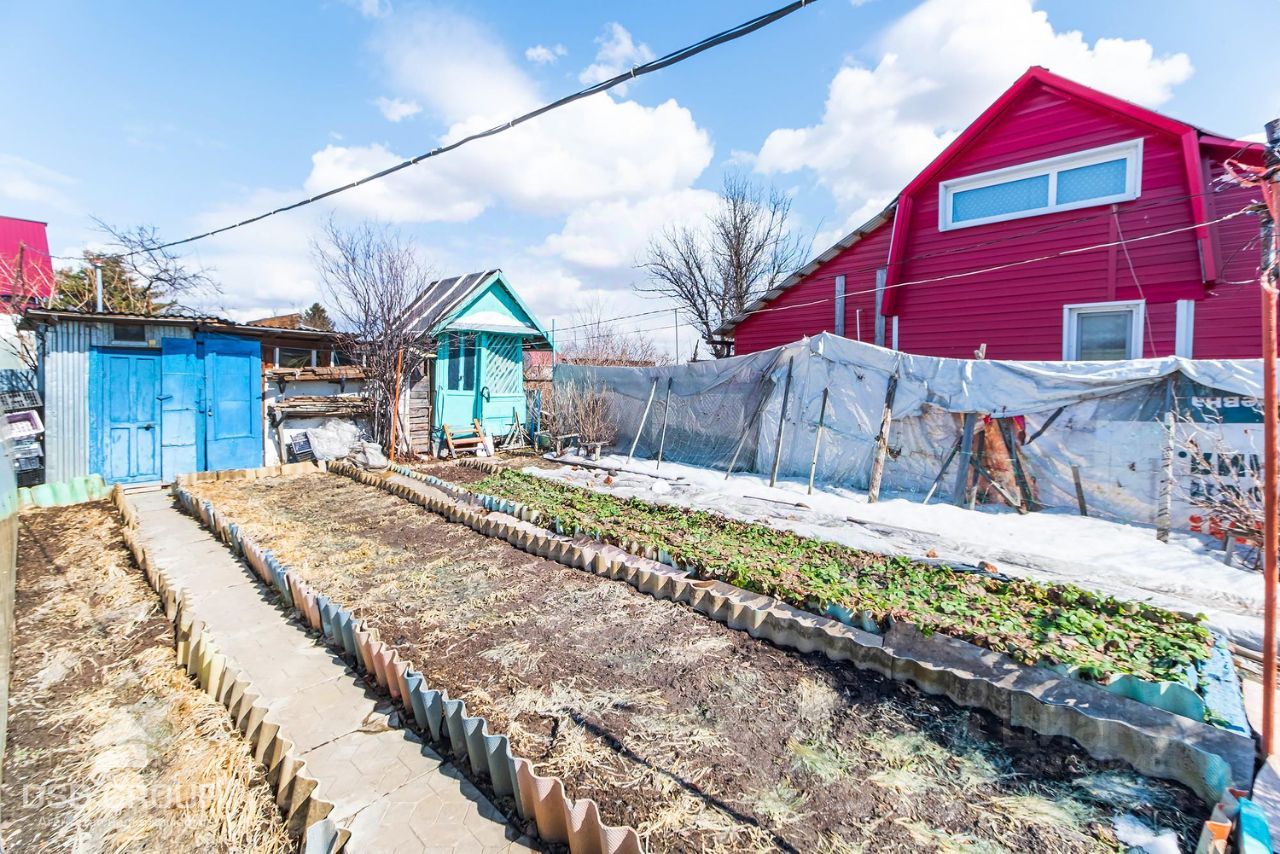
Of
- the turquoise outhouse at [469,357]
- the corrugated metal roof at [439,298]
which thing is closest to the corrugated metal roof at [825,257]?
the turquoise outhouse at [469,357]

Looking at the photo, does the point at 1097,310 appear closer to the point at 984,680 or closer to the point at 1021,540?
the point at 1021,540

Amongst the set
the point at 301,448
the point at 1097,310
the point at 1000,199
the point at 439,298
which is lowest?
the point at 301,448

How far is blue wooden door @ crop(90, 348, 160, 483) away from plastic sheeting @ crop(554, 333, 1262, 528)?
8.45 m

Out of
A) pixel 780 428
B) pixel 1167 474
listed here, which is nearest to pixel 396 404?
pixel 780 428

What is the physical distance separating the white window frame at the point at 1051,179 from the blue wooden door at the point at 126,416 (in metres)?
13.4

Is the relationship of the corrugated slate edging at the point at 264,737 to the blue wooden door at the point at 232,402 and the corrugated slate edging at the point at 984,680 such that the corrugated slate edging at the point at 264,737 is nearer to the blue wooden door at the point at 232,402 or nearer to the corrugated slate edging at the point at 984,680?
the corrugated slate edging at the point at 984,680

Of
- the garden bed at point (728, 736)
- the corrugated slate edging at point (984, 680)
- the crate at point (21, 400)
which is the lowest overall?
the garden bed at point (728, 736)

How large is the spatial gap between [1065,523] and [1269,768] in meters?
4.71

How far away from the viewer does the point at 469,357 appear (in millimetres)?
12383

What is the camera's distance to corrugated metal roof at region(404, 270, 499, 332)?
11.5 m

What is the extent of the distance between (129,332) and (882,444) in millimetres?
11428

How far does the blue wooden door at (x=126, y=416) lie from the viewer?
7.96m

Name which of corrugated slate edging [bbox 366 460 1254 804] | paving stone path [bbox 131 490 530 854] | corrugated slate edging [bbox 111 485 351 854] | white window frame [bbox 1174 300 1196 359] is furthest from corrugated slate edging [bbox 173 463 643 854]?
white window frame [bbox 1174 300 1196 359]

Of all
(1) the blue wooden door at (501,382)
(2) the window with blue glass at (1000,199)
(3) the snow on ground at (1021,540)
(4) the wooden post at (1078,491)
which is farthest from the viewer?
(1) the blue wooden door at (501,382)
